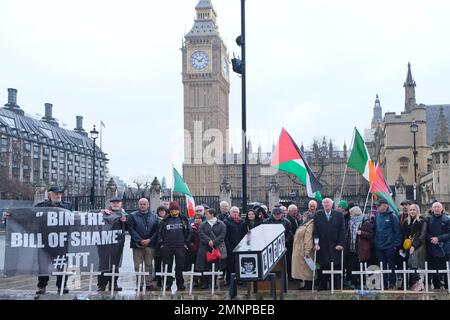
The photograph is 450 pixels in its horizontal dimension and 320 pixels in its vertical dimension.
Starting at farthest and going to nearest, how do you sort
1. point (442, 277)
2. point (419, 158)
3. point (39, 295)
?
point (419, 158)
point (442, 277)
point (39, 295)

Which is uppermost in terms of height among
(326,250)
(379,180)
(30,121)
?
(30,121)

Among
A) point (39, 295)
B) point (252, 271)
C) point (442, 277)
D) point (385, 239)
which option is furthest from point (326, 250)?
point (39, 295)

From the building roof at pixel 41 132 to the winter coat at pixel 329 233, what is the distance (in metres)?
68.6

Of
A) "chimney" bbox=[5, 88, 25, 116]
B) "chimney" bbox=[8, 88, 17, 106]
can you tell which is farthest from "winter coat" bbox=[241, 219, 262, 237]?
"chimney" bbox=[8, 88, 17, 106]

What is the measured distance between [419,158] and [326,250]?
53.9m

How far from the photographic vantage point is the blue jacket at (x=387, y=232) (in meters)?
9.91

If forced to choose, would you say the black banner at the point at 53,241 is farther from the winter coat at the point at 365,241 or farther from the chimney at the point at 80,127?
the chimney at the point at 80,127

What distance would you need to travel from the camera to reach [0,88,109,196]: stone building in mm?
83812

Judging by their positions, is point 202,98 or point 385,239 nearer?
point 385,239

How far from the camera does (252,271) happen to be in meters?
7.07

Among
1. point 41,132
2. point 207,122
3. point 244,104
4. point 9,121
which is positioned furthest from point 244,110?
point 207,122

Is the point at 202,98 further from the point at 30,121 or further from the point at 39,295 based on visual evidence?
the point at 39,295

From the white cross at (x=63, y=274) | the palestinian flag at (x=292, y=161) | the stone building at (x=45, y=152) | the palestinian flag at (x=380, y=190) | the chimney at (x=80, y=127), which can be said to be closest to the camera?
the white cross at (x=63, y=274)

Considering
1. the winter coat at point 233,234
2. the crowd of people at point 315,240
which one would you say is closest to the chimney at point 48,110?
the crowd of people at point 315,240
